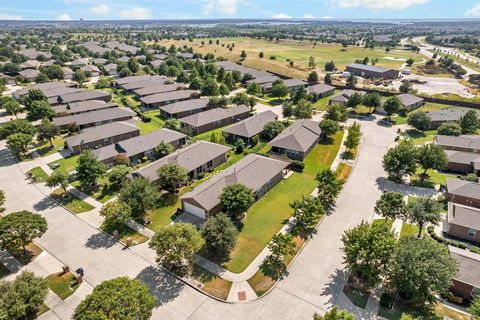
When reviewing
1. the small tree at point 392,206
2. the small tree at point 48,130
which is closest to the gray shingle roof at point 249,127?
the small tree at point 392,206

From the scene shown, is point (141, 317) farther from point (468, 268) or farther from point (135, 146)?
point (135, 146)

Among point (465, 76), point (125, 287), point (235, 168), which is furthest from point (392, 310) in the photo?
point (465, 76)

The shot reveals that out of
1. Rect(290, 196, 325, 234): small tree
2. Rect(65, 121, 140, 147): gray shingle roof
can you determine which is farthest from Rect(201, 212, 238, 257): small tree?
Rect(65, 121, 140, 147): gray shingle roof

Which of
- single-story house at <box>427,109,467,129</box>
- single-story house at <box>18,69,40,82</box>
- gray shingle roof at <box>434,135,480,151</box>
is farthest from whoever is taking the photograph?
single-story house at <box>18,69,40,82</box>

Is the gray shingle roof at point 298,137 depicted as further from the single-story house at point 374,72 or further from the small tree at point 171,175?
→ the single-story house at point 374,72

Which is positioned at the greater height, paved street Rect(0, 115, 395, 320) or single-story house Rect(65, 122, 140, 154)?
single-story house Rect(65, 122, 140, 154)

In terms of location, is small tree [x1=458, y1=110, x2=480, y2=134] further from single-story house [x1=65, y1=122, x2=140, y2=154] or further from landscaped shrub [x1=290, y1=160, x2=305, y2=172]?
single-story house [x1=65, y1=122, x2=140, y2=154]
